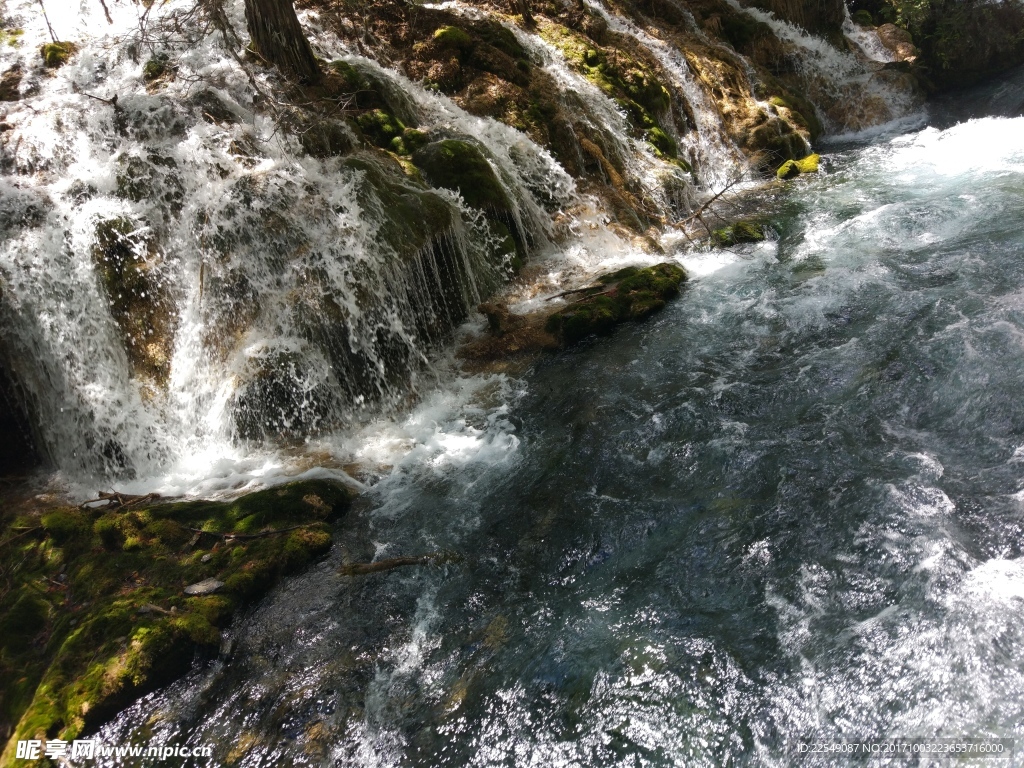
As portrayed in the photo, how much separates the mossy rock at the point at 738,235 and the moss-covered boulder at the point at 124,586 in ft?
23.9

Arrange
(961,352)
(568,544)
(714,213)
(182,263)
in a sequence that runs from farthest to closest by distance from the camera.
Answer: (714,213), (182,263), (961,352), (568,544)

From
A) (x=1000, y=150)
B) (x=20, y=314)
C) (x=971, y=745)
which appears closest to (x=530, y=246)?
(x=20, y=314)

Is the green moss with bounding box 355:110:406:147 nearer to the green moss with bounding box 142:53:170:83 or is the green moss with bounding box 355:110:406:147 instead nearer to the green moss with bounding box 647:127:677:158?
the green moss with bounding box 142:53:170:83

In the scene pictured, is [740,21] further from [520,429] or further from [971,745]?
[971,745]

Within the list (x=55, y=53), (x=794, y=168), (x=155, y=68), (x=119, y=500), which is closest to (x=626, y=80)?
(x=794, y=168)

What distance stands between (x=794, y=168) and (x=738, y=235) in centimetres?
427

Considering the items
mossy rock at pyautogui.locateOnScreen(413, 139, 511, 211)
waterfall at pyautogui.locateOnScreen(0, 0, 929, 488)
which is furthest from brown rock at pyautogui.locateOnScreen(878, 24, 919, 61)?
mossy rock at pyautogui.locateOnScreen(413, 139, 511, 211)

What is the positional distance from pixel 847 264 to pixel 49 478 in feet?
34.1

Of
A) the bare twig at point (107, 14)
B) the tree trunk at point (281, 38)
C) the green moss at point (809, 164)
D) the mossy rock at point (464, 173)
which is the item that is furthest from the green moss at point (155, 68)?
the green moss at point (809, 164)

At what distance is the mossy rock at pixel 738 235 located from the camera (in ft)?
34.4

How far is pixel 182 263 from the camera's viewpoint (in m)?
7.94

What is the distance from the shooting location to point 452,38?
478 inches

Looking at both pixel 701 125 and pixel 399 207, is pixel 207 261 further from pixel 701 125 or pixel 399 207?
pixel 701 125

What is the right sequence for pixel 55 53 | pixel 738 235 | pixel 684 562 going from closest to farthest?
1. pixel 684 562
2. pixel 55 53
3. pixel 738 235
